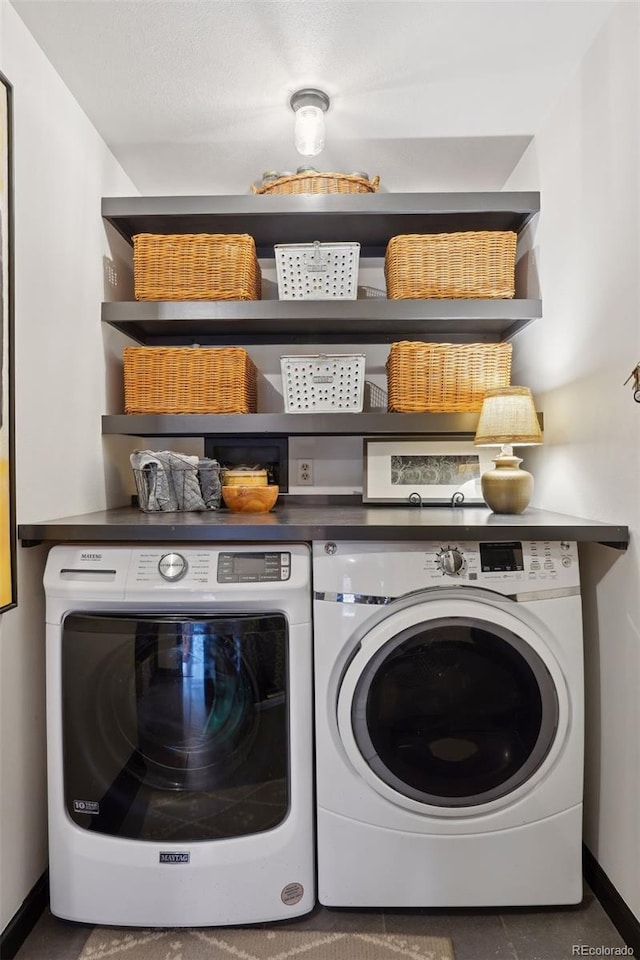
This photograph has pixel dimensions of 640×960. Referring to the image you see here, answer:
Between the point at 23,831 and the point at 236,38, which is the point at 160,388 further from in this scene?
the point at 23,831

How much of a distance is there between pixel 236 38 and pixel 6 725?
1.94 metres

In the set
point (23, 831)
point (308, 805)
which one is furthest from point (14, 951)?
point (308, 805)

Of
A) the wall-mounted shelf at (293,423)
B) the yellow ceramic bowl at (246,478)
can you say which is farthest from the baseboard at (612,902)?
the yellow ceramic bowl at (246,478)

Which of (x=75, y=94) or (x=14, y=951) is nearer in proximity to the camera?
(x=14, y=951)

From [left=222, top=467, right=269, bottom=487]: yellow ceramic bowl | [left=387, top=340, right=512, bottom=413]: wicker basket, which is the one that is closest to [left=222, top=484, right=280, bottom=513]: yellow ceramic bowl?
[left=222, top=467, right=269, bottom=487]: yellow ceramic bowl

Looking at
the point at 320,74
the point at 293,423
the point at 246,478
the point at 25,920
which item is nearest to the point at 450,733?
the point at 246,478

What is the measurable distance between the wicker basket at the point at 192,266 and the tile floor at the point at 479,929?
6.26 feet

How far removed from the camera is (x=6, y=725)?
1419mm

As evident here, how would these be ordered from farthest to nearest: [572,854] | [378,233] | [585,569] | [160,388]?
[378,233] → [160,388] → [585,569] → [572,854]

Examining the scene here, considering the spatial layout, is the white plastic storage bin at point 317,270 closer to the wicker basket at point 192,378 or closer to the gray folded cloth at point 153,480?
the wicker basket at point 192,378

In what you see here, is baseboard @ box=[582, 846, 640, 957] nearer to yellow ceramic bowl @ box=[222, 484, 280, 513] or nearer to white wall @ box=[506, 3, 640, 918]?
white wall @ box=[506, 3, 640, 918]

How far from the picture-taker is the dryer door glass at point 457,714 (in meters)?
1.48

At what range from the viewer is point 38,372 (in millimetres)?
1573

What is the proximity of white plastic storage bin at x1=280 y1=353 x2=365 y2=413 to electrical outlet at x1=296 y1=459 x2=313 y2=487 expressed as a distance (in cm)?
38
